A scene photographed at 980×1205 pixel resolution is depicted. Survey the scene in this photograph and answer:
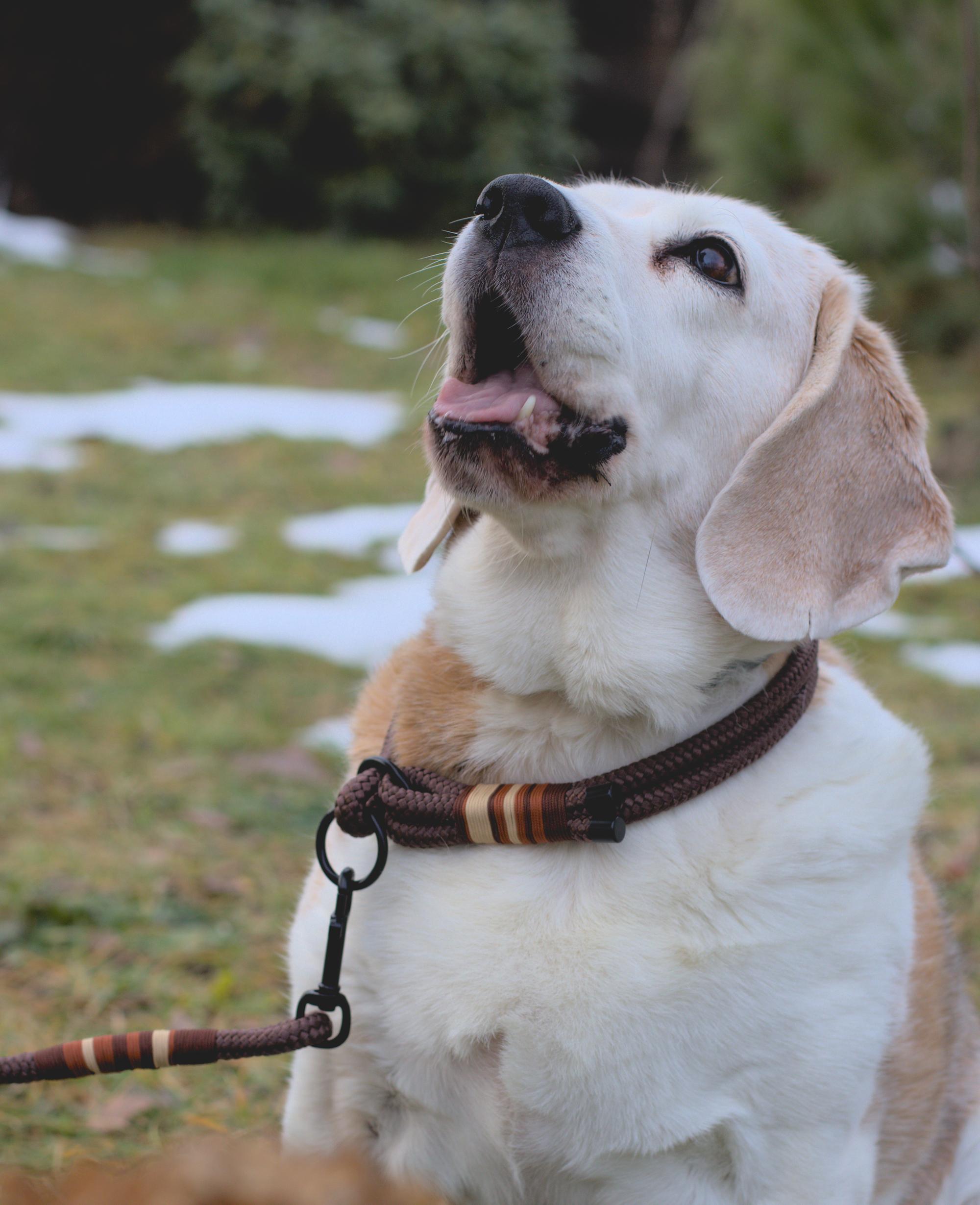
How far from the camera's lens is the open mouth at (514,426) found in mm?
1828

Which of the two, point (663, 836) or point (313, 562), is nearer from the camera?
point (663, 836)

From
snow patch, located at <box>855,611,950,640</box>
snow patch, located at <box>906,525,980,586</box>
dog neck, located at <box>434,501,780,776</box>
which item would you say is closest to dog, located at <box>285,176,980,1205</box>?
dog neck, located at <box>434,501,780,776</box>

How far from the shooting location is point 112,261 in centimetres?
1259

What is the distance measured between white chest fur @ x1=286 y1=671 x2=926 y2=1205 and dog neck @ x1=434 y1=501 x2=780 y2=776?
0.10m

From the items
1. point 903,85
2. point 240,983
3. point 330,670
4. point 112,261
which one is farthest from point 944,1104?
point 112,261

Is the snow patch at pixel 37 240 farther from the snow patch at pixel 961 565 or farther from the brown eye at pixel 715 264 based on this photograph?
the brown eye at pixel 715 264

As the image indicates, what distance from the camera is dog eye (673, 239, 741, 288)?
2025mm

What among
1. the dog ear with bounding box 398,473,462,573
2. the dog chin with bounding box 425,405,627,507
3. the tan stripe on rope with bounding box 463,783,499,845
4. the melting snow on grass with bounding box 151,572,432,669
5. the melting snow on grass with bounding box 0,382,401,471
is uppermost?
the dog chin with bounding box 425,405,627,507

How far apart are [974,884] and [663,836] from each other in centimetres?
201

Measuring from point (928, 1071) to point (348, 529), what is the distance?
5.06 meters

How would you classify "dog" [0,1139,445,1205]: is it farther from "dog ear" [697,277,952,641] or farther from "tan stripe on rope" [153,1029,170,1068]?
"dog ear" [697,277,952,641]

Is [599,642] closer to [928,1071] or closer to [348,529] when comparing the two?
[928,1071]

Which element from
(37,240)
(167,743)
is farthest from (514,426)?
(37,240)

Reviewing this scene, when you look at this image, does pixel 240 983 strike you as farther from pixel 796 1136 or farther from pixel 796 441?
pixel 796 441
